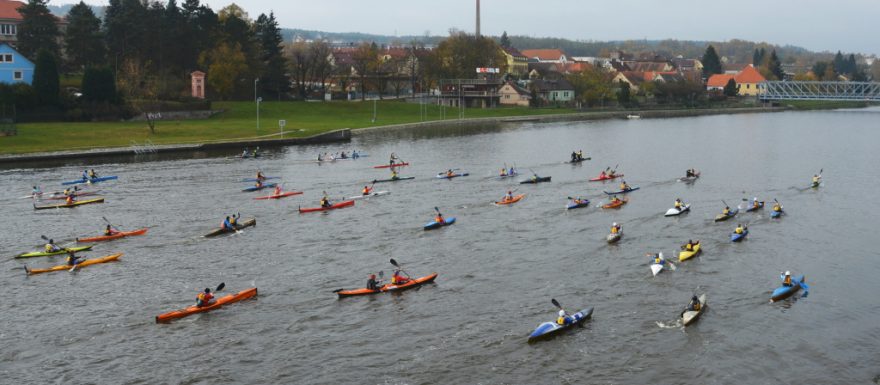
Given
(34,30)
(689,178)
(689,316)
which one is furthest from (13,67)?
(689,316)

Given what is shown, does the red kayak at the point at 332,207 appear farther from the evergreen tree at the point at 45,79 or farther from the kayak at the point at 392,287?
the evergreen tree at the point at 45,79

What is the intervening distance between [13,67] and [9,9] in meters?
32.1

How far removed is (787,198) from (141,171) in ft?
193

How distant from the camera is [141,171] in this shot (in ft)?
268

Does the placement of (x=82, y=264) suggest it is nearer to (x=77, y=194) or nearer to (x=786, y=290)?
(x=77, y=194)

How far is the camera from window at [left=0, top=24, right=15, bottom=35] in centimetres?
13938

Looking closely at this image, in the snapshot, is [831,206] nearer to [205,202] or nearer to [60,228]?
[205,202]

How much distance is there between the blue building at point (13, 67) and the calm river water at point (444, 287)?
136 ft

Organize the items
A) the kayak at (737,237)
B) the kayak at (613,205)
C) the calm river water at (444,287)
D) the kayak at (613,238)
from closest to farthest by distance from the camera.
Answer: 1. the calm river water at (444,287)
2. the kayak at (613,238)
3. the kayak at (737,237)
4. the kayak at (613,205)

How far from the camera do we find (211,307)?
39156 mm

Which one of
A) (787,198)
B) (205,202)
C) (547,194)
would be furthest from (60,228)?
(787,198)

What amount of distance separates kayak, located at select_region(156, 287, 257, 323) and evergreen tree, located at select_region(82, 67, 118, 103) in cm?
8087

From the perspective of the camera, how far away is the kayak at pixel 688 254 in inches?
1861

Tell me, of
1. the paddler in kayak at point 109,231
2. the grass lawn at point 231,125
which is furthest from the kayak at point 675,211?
the grass lawn at point 231,125
